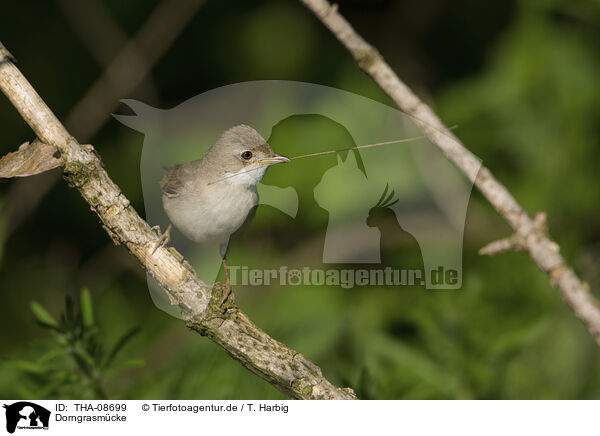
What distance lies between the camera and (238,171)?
74.4 inches

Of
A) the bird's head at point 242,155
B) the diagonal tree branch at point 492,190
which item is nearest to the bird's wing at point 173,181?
the bird's head at point 242,155

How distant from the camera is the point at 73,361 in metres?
1.74

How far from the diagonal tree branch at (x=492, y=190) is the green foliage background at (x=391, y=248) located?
85 cm

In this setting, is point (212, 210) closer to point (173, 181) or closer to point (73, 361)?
point (173, 181)

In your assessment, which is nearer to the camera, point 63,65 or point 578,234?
point 578,234

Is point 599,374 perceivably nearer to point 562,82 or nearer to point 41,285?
point 562,82

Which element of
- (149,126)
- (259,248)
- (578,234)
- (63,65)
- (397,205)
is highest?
(63,65)

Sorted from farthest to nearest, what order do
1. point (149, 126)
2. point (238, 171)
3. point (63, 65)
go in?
point (63, 65) → point (238, 171) → point (149, 126)

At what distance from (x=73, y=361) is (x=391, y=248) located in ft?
5.12

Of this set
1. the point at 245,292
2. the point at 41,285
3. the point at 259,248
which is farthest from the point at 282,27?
the point at 41,285

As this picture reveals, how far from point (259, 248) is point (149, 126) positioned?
100 centimetres

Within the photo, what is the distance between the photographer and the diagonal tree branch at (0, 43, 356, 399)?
1.16 m
